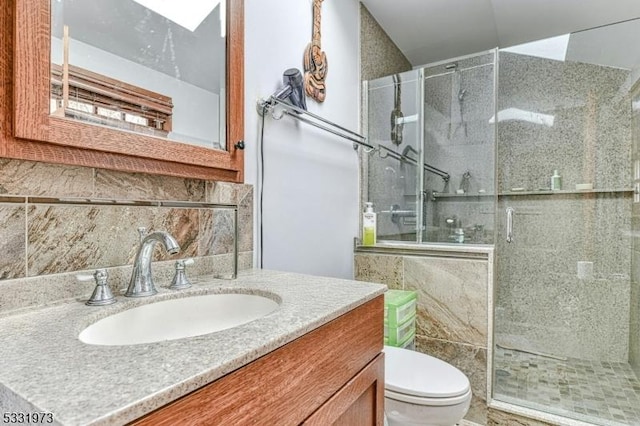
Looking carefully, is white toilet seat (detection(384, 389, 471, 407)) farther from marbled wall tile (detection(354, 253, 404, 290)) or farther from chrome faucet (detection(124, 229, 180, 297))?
chrome faucet (detection(124, 229, 180, 297))

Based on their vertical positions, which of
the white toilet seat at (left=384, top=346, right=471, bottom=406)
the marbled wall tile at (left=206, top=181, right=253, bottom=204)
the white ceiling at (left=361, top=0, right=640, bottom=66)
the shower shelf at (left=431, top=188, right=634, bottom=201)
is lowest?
the white toilet seat at (left=384, top=346, right=471, bottom=406)

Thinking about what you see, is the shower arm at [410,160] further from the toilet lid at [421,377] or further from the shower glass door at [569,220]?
the toilet lid at [421,377]

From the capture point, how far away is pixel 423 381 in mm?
1282

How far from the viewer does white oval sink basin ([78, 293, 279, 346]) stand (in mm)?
756

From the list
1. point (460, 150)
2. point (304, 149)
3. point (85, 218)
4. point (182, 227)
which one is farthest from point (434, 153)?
point (85, 218)

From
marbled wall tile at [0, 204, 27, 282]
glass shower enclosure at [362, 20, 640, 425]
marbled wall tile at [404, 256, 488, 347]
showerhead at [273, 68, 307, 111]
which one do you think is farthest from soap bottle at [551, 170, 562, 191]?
marbled wall tile at [0, 204, 27, 282]

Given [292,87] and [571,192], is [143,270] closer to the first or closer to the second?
[292,87]

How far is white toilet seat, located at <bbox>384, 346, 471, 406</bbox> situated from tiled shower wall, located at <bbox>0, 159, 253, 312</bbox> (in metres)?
0.81

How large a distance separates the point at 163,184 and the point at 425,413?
1.15 meters

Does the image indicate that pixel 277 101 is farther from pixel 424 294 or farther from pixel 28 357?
pixel 424 294

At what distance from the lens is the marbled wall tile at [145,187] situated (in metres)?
0.87

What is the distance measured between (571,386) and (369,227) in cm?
143

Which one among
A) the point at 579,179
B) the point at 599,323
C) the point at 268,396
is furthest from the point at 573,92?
the point at 268,396

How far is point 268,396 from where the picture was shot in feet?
1.83
